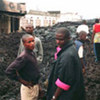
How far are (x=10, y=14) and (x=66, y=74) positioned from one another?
16.3 meters

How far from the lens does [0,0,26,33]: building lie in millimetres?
16062

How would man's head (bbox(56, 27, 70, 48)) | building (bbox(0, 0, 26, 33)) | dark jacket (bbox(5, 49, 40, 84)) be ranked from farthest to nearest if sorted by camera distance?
building (bbox(0, 0, 26, 33)), dark jacket (bbox(5, 49, 40, 84)), man's head (bbox(56, 27, 70, 48))

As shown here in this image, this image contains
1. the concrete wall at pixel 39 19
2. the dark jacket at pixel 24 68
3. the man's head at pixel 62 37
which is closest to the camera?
the man's head at pixel 62 37

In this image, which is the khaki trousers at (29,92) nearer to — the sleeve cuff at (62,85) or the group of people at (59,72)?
the group of people at (59,72)

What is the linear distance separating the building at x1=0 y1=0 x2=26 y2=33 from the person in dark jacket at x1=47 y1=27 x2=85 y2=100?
1448 cm

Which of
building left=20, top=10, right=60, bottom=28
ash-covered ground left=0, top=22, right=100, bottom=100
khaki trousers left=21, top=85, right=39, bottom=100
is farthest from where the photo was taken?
building left=20, top=10, right=60, bottom=28

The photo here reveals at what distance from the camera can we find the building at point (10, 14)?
1606 cm

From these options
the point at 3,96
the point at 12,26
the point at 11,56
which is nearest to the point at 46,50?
the point at 11,56

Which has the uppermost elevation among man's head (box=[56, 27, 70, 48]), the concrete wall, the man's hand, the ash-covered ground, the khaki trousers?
the concrete wall

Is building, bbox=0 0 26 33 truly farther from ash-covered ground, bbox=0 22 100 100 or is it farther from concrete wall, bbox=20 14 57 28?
concrete wall, bbox=20 14 57 28

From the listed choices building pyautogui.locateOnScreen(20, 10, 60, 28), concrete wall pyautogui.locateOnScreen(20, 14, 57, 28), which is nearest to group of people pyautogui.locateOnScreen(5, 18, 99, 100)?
building pyautogui.locateOnScreen(20, 10, 60, 28)

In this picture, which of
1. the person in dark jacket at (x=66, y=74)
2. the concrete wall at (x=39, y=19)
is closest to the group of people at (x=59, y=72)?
the person in dark jacket at (x=66, y=74)

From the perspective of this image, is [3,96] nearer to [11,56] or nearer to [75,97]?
[75,97]

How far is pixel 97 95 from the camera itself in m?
4.38
